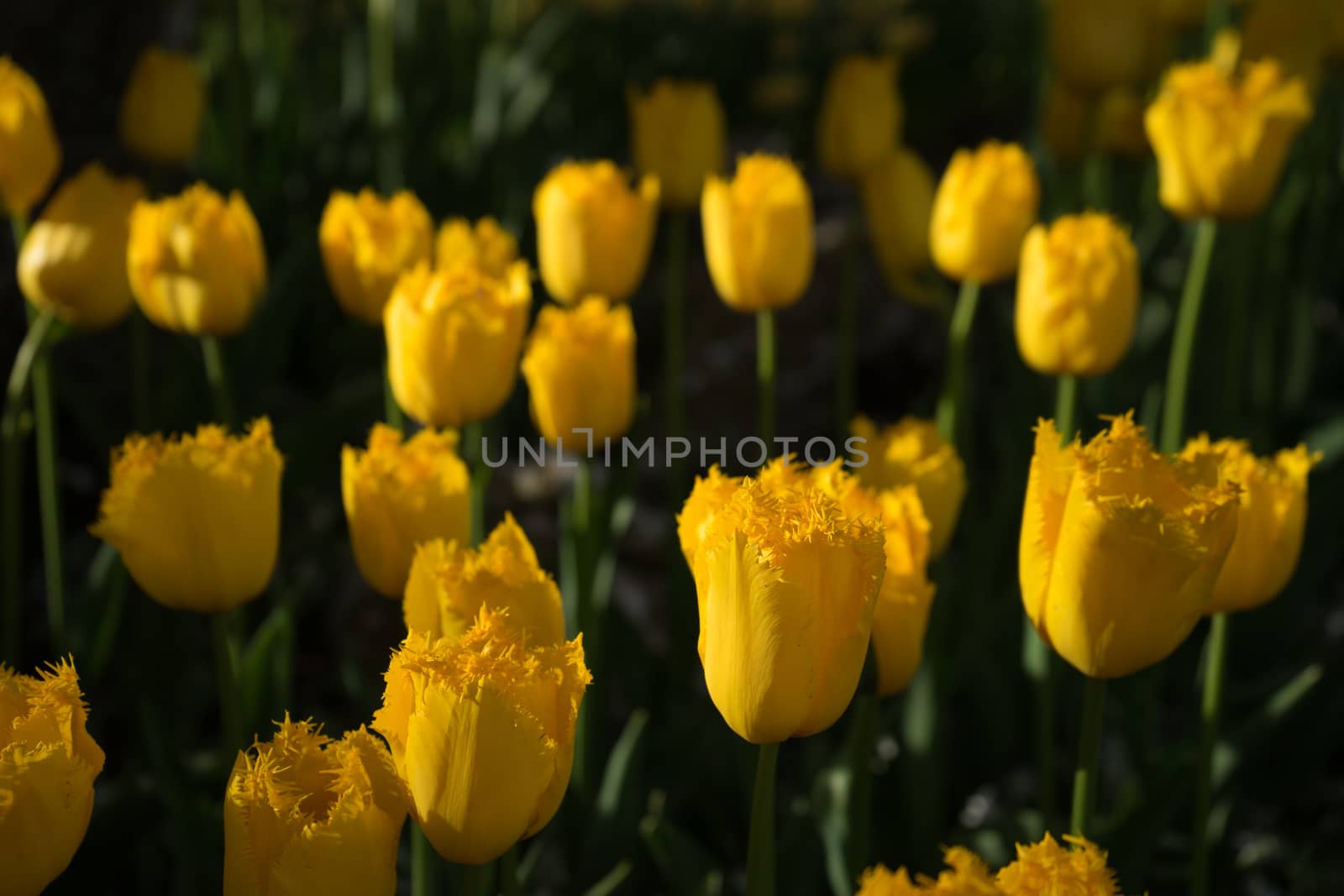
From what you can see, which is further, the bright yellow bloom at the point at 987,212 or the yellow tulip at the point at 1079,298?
the bright yellow bloom at the point at 987,212

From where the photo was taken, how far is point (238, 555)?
1.07 metres

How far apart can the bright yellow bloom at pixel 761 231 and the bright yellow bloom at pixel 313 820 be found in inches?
37.6

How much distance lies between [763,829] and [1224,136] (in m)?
1.05

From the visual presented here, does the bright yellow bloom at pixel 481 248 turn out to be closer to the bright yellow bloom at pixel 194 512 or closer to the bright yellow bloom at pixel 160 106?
the bright yellow bloom at pixel 194 512

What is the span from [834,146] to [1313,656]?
102 centimetres

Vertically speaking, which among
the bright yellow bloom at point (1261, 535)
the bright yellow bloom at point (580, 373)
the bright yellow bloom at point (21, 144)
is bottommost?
the bright yellow bloom at point (1261, 535)

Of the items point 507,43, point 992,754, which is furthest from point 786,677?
point 507,43

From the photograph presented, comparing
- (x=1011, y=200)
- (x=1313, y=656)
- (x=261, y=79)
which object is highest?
(x=261, y=79)

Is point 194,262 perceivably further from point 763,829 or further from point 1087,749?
point 1087,749

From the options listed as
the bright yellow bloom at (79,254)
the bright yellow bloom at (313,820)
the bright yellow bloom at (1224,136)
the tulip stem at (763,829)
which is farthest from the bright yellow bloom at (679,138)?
the bright yellow bloom at (313,820)

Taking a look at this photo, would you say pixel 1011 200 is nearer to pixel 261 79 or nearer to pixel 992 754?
pixel 992 754

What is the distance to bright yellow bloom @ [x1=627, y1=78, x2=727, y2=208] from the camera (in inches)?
78.0

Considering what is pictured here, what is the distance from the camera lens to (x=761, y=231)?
1.60 meters

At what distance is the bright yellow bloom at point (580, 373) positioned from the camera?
1.37 metres
